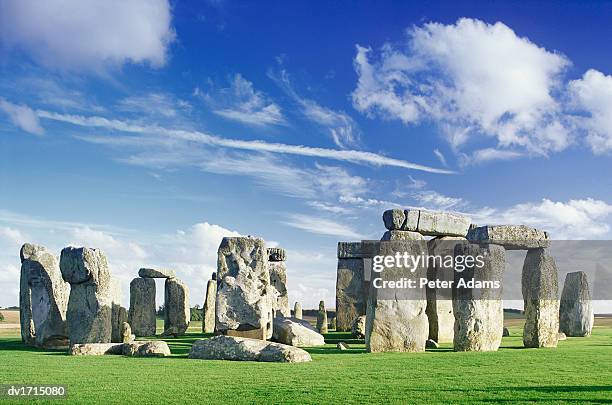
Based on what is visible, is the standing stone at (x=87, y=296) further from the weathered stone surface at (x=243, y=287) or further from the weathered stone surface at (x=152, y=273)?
the weathered stone surface at (x=152, y=273)

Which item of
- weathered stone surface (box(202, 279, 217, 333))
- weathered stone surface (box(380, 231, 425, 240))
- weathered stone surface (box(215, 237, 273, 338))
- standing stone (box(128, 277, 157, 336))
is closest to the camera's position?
weathered stone surface (box(215, 237, 273, 338))

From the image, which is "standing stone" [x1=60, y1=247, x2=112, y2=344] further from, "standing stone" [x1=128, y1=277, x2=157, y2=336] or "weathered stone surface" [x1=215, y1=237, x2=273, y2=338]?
"standing stone" [x1=128, y1=277, x2=157, y2=336]

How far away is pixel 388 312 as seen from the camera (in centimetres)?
1337

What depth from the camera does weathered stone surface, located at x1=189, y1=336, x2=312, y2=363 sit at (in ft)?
37.9

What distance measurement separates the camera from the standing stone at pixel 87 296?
14430mm

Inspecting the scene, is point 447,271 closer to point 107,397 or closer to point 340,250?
point 340,250

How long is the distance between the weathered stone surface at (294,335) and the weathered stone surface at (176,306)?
6260mm

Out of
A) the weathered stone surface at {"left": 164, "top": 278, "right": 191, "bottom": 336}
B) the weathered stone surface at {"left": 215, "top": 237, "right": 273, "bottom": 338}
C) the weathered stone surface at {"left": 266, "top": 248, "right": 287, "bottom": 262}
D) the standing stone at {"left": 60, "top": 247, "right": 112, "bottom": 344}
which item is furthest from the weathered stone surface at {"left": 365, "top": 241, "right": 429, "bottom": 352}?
the weathered stone surface at {"left": 266, "top": 248, "right": 287, "bottom": 262}

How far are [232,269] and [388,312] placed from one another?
3.65 m

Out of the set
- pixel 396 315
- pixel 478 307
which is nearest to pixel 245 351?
pixel 396 315

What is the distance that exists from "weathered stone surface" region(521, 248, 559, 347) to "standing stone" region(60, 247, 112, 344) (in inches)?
351

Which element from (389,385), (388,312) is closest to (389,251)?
(388,312)

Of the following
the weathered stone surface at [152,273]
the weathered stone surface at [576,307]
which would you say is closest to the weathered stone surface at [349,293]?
the weathered stone surface at [152,273]

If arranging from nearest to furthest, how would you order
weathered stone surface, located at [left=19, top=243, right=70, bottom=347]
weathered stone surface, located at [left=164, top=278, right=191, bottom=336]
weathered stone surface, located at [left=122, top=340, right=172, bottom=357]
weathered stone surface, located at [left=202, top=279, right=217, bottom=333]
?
weathered stone surface, located at [left=122, top=340, right=172, bottom=357]
weathered stone surface, located at [left=19, top=243, right=70, bottom=347]
weathered stone surface, located at [left=164, top=278, right=191, bottom=336]
weathered stone surface, located at [left=202, top=279, right=217, bottom=333]
